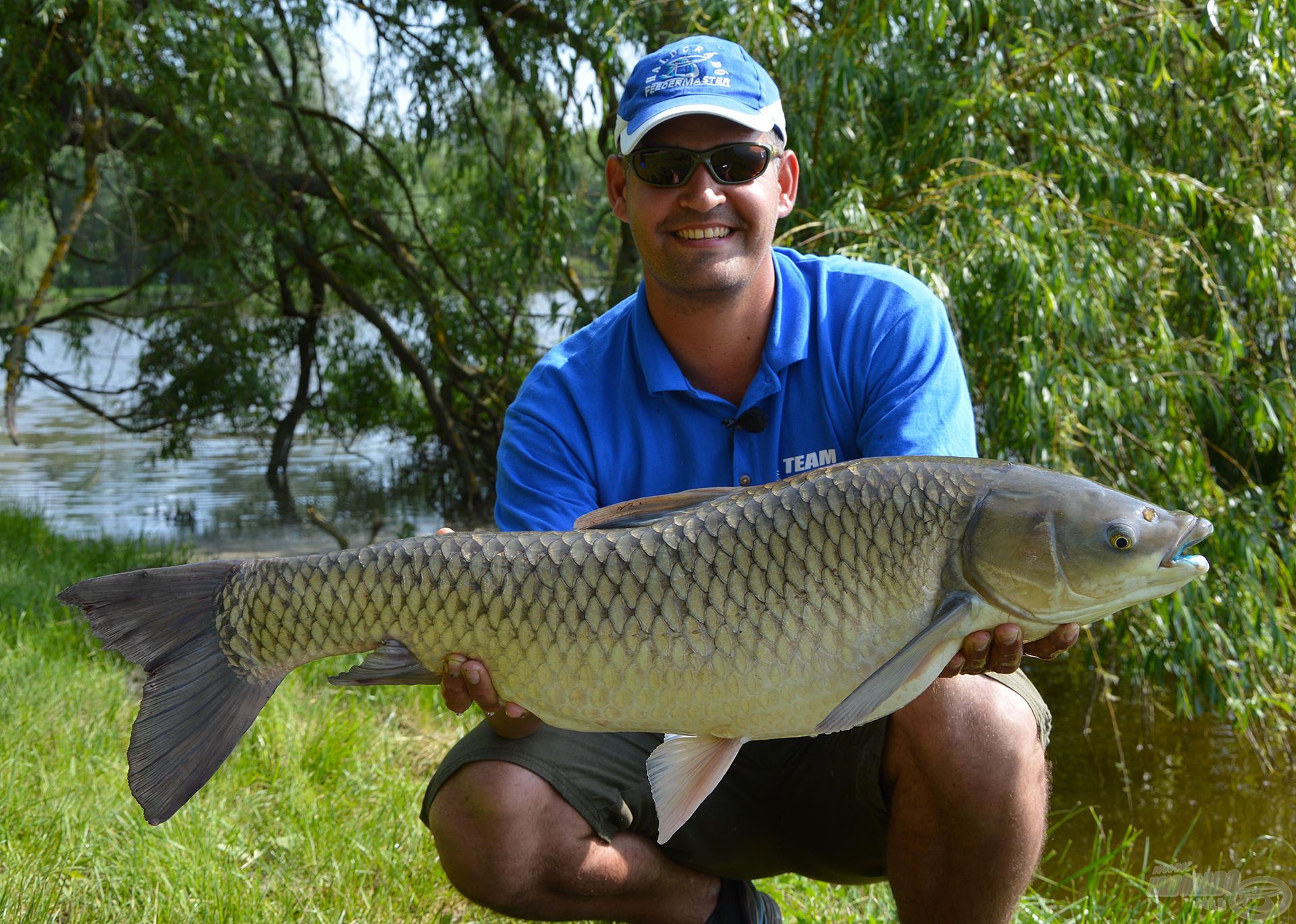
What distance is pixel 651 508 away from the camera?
1.66m

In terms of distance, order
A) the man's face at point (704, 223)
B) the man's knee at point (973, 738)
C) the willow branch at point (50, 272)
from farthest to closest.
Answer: the willow branch at point (50, 272) → the man's face at point (704, 223) → the man's knee at point (973, 738)

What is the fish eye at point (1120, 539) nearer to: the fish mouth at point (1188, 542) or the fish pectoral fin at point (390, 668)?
the fish mouth at point (1188, 542)

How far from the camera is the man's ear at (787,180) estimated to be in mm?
2408

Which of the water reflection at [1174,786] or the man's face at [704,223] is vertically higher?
the man's face at [704,223]

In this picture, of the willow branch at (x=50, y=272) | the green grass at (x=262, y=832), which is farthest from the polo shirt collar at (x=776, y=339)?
the willow branch at (x=50, y=272)

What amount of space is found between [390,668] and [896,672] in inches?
25.5

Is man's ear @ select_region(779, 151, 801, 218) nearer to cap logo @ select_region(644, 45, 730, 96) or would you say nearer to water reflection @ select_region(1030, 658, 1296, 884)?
cap logo @ select_region(644, 45, 730, 96)

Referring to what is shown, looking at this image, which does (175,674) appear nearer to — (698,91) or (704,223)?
(704,223)

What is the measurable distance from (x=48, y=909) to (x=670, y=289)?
1.42 metres

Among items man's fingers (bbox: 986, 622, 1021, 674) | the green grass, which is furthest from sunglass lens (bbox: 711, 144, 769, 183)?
the green grass

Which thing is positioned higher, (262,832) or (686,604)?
(686,604)

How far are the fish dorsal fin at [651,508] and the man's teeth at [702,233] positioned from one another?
26.6 inches

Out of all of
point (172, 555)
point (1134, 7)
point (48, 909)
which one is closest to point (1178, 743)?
point (1134, 7)

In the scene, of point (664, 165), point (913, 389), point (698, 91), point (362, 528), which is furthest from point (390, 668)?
point (362, 528)
